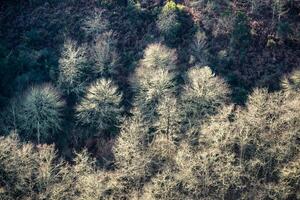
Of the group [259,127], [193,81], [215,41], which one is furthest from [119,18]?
[259,127]

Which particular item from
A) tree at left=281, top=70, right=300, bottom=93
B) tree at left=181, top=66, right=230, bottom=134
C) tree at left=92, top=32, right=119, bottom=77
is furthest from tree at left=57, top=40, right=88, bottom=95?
tree at left=281, top=70, right=300, bottom=93

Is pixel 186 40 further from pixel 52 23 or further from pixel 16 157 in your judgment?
pixel 16 157

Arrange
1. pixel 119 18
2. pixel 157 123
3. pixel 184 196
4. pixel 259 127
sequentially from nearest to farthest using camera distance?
pixel 184 196 < pixel 259 127 < pixel 157 123 < pixel 119 18

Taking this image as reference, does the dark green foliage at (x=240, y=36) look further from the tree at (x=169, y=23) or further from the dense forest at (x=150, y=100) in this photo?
the tree at (x=169, y=23)

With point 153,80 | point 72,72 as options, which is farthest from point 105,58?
point 153,80

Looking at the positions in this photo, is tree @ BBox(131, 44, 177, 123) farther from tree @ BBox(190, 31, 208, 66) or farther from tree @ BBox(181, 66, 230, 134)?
tree @ BBox(190, 31, 208, 66)

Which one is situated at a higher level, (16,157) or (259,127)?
(259,127)
